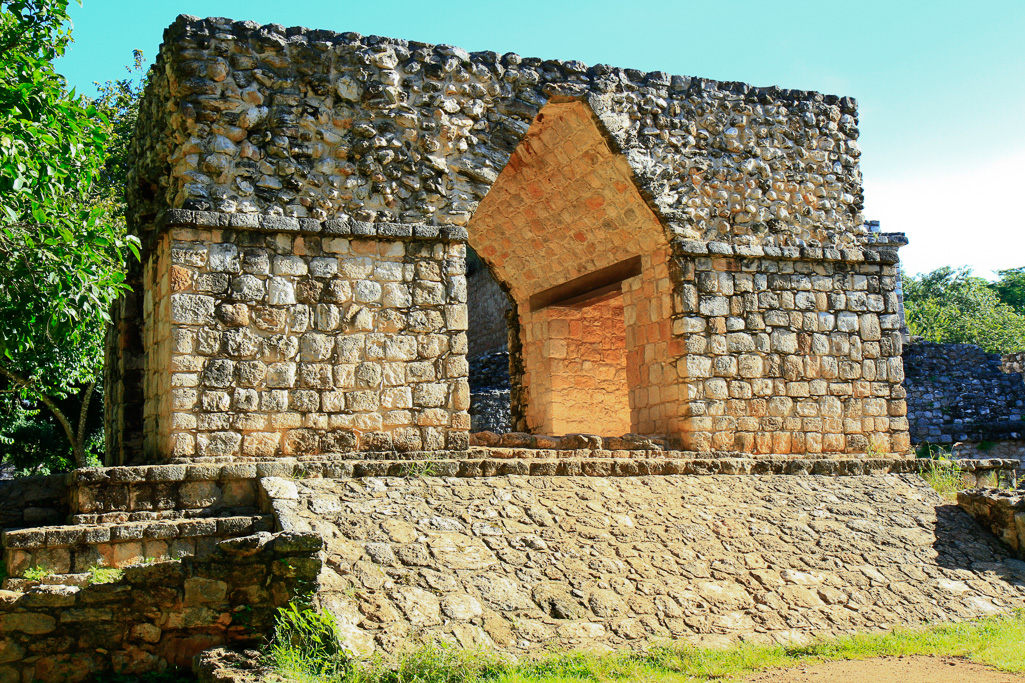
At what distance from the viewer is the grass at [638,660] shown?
14.5 feet

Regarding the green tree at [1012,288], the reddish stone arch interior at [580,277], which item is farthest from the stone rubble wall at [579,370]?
the green tree at [1012,288]

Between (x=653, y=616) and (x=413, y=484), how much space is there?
2.08 m

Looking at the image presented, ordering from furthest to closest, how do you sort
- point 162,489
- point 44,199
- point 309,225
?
point 309,225
point 44,199
point 162,489

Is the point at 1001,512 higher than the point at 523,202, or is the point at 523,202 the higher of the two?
the point at 523,202

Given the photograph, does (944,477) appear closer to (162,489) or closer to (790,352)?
(790,352)

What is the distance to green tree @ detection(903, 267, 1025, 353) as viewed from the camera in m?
36.6

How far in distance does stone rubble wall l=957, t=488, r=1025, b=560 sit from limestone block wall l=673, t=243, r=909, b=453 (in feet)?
4.69

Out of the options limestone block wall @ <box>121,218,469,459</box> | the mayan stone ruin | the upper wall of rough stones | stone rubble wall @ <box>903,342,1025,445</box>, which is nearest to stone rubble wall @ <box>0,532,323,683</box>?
the mayan stone ruin

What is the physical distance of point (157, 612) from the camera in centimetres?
506

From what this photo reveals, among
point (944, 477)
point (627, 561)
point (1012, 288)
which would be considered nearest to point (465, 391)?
point (627, 561)

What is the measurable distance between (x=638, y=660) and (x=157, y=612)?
2.81m

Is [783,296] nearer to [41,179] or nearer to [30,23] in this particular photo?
[41,179]

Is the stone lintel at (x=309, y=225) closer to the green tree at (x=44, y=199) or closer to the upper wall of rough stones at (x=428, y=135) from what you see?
the upper wall of rough stones at (x=428, y=135)

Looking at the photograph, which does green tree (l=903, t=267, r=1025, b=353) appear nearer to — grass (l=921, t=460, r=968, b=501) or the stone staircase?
grass (l=921, t=460, r=968, b=501)
